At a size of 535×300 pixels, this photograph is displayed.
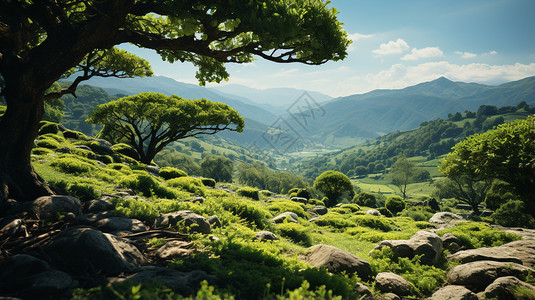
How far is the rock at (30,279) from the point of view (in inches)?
138

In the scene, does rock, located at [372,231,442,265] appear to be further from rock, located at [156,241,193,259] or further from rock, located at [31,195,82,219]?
rock, located at [31,195,82,219]

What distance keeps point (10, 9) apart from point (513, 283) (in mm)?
15561

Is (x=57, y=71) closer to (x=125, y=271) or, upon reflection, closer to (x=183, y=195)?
(x=125, y=271)

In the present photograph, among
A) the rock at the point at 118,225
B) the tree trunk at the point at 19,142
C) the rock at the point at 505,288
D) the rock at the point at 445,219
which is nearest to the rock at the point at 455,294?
the rock at the point at 505,288

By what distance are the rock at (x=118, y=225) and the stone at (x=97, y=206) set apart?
1283mm

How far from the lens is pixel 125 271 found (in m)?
4.68

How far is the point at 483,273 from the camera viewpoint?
7.37m

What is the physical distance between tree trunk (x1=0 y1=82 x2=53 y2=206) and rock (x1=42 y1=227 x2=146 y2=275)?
137 inches

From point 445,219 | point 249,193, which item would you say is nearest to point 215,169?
point 249,193

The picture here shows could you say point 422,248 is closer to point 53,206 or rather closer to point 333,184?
point 53,206

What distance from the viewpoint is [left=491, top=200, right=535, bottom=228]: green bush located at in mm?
24469

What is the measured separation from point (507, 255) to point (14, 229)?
15.5m

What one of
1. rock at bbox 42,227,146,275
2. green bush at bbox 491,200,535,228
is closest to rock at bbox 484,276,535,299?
rock at bbox 42,227,146,275

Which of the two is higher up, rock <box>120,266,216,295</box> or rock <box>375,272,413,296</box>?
rock <box>120,266,216,295</box>
